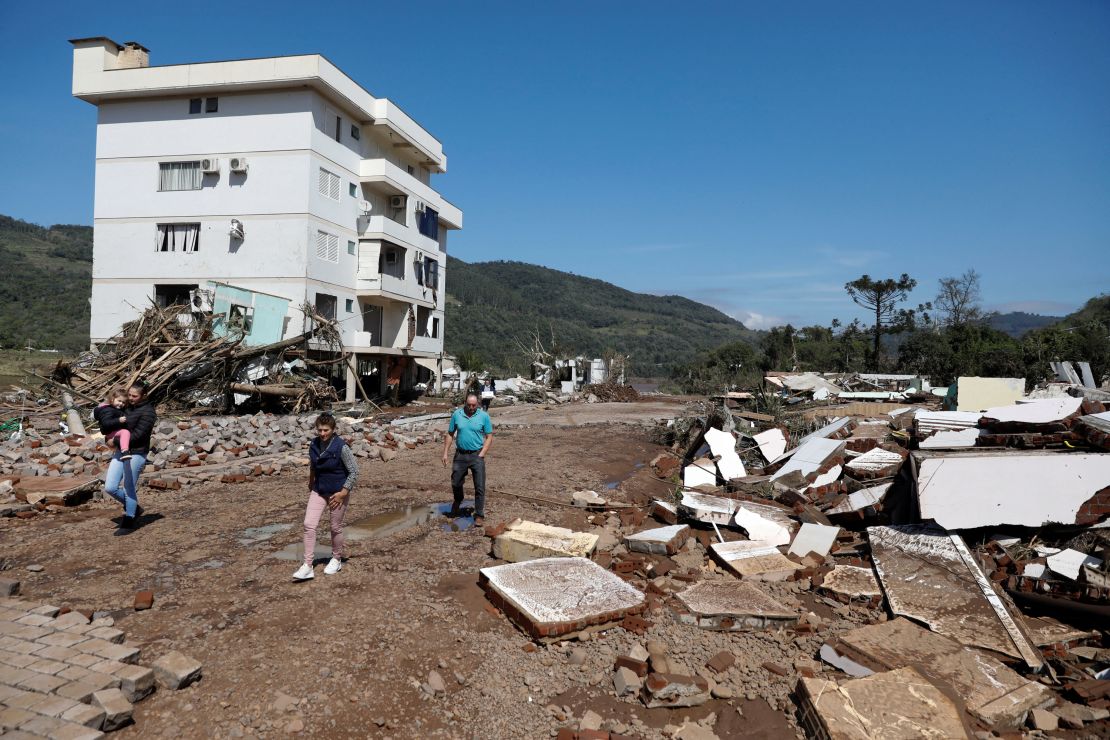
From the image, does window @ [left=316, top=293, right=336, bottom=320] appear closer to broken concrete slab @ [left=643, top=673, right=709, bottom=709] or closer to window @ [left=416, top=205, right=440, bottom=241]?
window @ [left=416, top=205, right=440, bottom=241]

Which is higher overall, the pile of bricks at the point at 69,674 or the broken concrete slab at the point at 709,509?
the broken concrete slab at the point at 709,509

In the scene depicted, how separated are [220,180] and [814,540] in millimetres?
24426

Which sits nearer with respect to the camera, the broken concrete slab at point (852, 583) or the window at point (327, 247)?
the broken concrete slab at point (852, 583)

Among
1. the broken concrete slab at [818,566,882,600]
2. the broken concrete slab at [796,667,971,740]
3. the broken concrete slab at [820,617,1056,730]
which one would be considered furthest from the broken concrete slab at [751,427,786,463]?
the broken concrete slab at [796,667,971,740]

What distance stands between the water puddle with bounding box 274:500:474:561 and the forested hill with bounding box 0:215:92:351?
35.3 m

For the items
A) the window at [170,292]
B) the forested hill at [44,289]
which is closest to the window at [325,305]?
the window at [170,292]

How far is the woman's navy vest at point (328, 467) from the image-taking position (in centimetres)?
577

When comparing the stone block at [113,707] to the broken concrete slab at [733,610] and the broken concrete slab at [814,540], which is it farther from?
the broken concrete slab at [814,540]

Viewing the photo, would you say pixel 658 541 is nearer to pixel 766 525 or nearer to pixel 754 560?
pixel 754 560

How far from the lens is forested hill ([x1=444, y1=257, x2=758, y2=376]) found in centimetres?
7844

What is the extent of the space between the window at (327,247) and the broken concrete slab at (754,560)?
2127 centimetres

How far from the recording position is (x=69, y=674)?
12.2ft

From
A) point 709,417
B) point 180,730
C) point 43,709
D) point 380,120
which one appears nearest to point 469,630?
point 180,730

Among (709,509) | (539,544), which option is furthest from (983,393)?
(539,544)
